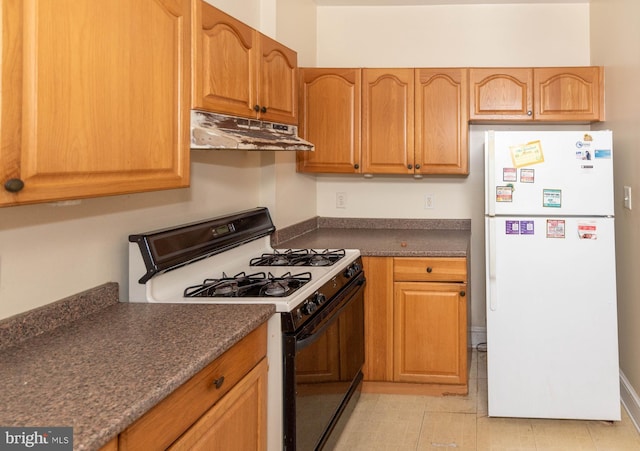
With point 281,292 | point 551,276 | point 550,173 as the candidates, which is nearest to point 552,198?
point 550,173

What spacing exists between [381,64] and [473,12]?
0.72 metres

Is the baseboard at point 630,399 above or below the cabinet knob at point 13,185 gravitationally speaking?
below

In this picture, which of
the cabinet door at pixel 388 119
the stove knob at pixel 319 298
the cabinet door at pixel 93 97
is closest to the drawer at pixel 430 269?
the cabinet door at pixel 388 119

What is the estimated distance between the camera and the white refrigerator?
9.90ft

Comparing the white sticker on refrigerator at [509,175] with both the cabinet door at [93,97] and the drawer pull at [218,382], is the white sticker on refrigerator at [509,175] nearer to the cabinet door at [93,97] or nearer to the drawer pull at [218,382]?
the cabinet door at [93,97]

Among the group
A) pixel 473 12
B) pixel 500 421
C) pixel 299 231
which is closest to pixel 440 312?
pixel 500 421

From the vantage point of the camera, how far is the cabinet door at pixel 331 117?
383cm

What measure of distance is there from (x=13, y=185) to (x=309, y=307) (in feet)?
4.07

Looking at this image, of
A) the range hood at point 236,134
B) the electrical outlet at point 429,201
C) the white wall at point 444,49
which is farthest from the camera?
the electrical outlet at point 429,201

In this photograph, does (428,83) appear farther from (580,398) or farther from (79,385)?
(79,385)

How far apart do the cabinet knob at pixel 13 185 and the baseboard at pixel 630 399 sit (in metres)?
3.03

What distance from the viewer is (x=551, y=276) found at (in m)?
3.05

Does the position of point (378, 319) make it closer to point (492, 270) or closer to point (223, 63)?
point (492, 270)

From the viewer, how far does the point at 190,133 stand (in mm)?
1973
